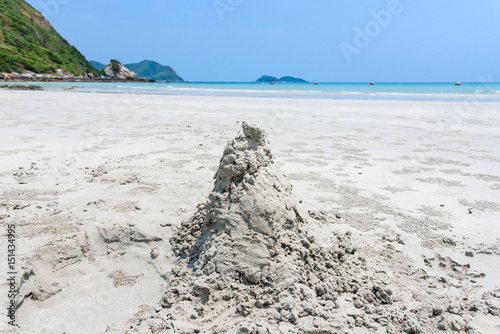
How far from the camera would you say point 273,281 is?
87.0 inches

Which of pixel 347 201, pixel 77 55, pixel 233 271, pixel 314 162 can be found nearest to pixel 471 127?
pixel 314 162

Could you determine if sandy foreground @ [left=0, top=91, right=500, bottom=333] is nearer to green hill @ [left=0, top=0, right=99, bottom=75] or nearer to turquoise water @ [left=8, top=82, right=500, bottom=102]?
turquoise water @ [left=8, top=82, right=500, bottom=102]

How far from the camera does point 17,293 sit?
2.30 m

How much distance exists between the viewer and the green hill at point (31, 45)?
53.2 metres

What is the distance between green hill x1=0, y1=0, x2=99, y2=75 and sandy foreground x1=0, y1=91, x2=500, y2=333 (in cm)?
5570

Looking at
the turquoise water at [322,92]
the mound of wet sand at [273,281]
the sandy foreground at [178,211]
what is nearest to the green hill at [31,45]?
the turquoise water at [322,92]

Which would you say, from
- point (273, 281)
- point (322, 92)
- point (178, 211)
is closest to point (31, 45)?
point (322, 92)

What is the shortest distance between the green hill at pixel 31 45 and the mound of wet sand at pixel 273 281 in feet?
195

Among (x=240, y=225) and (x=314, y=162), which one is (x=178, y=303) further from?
(x=314, y=162)

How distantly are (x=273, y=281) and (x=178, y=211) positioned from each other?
1.67 metres

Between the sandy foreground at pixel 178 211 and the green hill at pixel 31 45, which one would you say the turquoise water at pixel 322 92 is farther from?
the sandy foreground at pixel 178 211

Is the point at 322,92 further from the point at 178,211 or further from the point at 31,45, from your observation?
the point at 31,45

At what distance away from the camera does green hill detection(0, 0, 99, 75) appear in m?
53.2

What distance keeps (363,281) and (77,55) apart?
93.6 m
